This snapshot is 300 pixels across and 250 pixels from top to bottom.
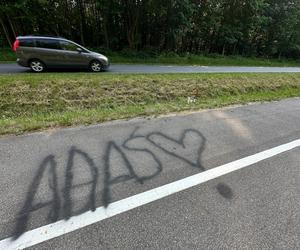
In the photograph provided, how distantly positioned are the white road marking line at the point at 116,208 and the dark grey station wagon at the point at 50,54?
31.4 feet

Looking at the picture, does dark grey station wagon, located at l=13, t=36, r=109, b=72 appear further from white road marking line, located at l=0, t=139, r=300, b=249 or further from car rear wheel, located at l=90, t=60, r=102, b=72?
white road marking line, located at l=0, t=139, r=300, b=249

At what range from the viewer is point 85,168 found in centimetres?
296

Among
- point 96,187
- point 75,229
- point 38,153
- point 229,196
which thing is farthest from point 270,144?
point 38,153

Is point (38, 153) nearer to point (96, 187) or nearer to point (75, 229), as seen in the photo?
point (96, 187)

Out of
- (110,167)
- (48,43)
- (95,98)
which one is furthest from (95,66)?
(110,167)

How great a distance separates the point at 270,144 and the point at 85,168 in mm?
3203

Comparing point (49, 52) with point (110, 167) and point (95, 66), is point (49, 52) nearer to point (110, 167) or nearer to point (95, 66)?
point (95, 66)

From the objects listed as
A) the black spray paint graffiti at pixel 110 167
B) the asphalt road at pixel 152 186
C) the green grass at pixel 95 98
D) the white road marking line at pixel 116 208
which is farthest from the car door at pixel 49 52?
the white road marking line at pixel 116 208

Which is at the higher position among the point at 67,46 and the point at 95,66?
the point at 67,46

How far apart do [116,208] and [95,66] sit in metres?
9.98

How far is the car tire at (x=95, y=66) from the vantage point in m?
11.1

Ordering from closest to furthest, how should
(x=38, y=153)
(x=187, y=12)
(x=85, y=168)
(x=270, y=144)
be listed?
(x=85, y=168), (x=38, y=153), (x=270, y=144), (x=187, y=12)

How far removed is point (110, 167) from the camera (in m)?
3.02

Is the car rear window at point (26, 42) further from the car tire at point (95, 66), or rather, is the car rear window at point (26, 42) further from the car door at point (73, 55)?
the car tire at point (95, 66)
